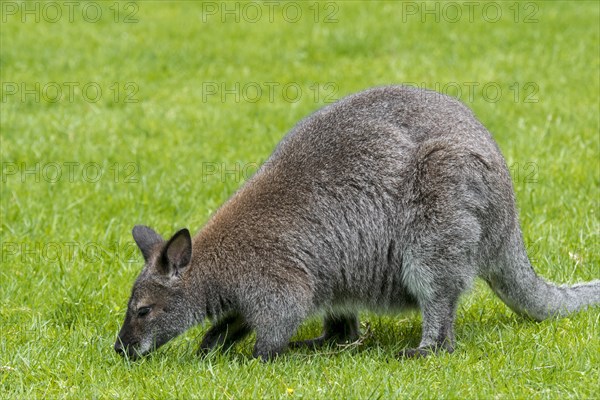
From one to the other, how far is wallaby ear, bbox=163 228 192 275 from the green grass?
1.60 feet

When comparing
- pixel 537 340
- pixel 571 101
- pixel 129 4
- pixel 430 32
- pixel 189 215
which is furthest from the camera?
pixel 129 4

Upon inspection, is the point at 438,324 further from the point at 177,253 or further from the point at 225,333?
the point at 177,253

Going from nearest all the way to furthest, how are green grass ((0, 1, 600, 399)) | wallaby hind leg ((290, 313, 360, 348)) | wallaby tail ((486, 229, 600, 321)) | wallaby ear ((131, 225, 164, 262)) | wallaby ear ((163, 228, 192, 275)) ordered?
1. green grass ((0, 1, 600, 399))
2. wallaby ear ((163, 228, 192, 275))
3. wallaby ear ((131, 225, 164, 262))
4. wallaby tail ((486, 229, 600, 321))
5. wallaby hind leg ((290, 313, 360, 348))

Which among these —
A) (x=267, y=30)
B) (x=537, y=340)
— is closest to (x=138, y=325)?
(x=537, y=340)

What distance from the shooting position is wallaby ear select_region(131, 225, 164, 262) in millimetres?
5649

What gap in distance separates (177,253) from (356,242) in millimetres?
999

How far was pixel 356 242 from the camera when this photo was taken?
5.64 metres

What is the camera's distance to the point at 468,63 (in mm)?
11664

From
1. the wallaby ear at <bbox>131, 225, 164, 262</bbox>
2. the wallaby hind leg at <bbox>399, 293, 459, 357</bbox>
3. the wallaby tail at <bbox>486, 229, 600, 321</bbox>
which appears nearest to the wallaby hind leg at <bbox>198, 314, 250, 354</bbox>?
the wallaby ear at <bbox>131, 225, 164, 262</bbox>

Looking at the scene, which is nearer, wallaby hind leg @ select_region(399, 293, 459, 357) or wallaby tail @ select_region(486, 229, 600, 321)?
wallaby hind leg @ select_region(399, 293, 459, 357)

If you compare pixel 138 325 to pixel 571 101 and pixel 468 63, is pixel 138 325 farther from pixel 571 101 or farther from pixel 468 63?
pixel 468 63

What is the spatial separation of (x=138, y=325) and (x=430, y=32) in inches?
324

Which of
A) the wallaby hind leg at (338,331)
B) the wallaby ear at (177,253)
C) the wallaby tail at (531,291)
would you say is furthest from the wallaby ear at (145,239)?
the wallaby tail at (531,291)

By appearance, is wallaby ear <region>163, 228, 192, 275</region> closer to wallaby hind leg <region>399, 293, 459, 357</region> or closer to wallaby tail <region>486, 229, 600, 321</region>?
wallaby hind leg <region>399, 293, 459, 357</region>
